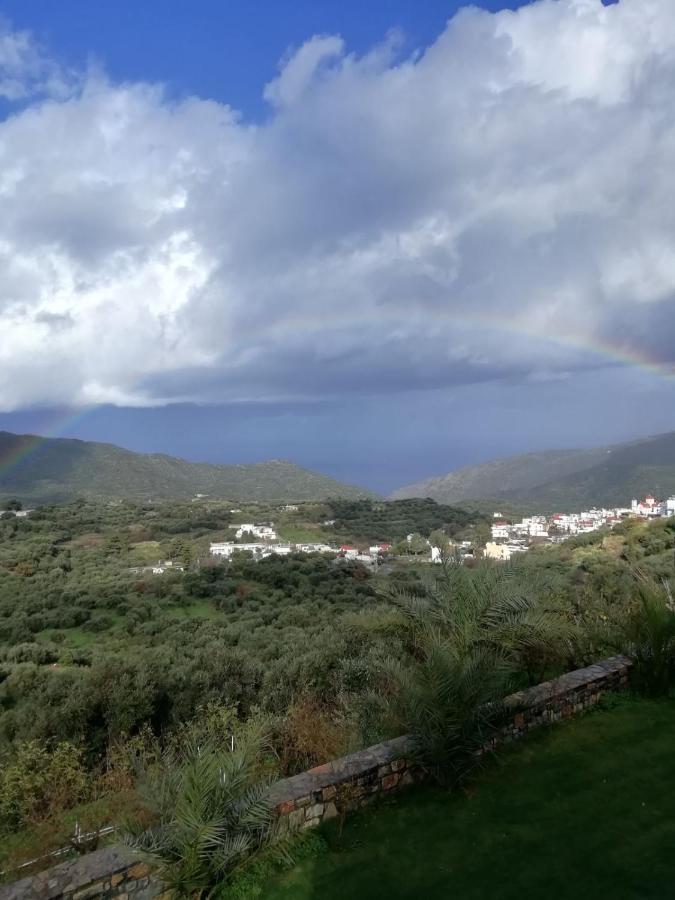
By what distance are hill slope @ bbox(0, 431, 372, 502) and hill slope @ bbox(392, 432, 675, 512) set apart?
3915cm

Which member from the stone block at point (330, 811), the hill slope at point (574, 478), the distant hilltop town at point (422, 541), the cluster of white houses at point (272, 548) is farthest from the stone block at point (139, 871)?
the hill slope at point (574, 478)

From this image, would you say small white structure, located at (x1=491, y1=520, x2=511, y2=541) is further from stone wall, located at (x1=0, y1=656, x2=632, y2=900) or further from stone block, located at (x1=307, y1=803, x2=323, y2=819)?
stone block, located at (x1=307, y1=803, x2=323, y2=819)

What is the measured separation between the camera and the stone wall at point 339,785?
350cm

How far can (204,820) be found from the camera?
11.9ft

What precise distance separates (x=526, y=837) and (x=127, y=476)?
106m

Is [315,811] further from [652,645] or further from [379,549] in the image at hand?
[379,549]

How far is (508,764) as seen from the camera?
17.2 ft

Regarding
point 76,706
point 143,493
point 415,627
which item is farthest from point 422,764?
point 143,493

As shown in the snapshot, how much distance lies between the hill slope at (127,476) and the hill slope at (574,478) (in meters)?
39.1

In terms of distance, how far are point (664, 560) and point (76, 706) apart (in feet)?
63.9

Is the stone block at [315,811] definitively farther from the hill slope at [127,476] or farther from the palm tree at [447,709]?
the hill slope at [127,476]

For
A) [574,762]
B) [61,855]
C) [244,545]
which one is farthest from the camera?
[244,545]

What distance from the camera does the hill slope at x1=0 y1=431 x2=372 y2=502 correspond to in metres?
93.0

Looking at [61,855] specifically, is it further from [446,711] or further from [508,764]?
[508,764]
